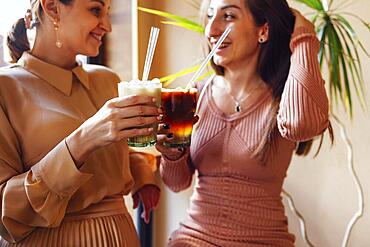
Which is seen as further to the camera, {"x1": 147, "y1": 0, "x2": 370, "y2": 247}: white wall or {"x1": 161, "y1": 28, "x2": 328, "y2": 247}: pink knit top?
{"x1": 147, "y1": 0, "x2": 370, "y2": 247}: white wall

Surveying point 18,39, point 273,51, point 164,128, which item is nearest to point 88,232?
point 164,128

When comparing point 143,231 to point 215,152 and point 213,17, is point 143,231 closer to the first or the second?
point 215,152

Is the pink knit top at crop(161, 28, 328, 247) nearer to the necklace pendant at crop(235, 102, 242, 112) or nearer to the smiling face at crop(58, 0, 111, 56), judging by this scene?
Result: the necklace pendant at crop(235, 102, 242, 112)

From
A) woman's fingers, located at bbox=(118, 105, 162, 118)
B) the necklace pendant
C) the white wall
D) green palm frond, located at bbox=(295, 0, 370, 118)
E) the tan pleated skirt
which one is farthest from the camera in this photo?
the white wall

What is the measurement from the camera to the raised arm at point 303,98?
A: 1569 millimetres

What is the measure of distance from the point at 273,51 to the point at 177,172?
521 millimetres

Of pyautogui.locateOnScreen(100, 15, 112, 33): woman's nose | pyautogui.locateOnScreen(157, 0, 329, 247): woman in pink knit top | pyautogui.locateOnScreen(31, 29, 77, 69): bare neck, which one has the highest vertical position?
pyautogui.locateOnScreen(100, 15, 112, 33): woman's nose

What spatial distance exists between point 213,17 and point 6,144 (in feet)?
2.54

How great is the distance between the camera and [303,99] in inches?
61.9

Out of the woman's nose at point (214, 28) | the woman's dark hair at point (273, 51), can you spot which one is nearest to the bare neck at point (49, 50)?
the woman's nose at point (214, 28)

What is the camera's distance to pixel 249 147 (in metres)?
1.65

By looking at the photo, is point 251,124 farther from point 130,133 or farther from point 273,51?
point 130,133

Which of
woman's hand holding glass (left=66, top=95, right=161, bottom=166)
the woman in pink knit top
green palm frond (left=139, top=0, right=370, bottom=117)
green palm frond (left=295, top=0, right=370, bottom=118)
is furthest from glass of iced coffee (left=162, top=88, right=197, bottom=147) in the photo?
green palm frond (left=295, top=0, right=370, bottom=118)

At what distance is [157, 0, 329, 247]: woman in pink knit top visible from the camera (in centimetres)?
160
